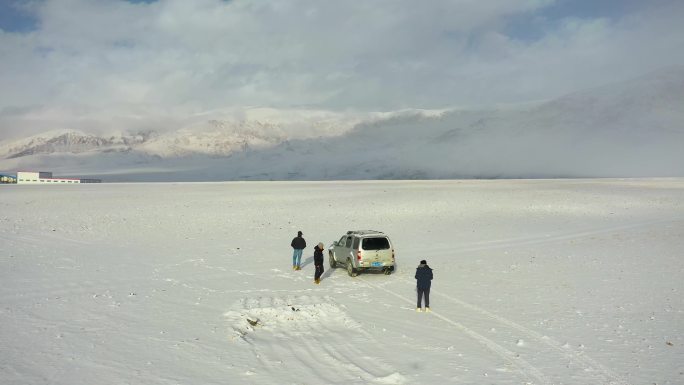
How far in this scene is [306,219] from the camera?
41.0 metres

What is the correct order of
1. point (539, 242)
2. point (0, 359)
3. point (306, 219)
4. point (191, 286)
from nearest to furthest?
point (0, 359), point (191, 286), point (539, 242), point (306, 219)

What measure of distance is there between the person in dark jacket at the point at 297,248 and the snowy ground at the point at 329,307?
2.55ft

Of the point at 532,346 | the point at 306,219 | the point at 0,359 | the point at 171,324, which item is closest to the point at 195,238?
the point at 306,219

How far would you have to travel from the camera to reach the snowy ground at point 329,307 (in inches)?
433

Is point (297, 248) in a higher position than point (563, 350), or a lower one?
higher

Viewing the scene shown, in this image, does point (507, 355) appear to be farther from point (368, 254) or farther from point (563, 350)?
point (368, 254)

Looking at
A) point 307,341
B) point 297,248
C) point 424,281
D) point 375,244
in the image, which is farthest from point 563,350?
point 297,248

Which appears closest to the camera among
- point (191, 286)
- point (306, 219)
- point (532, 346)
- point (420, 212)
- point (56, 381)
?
point (56, 381)

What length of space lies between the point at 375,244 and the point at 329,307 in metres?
6.57

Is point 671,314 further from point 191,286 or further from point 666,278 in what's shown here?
point 191,286

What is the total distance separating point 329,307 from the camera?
1584cm

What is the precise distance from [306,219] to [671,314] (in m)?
28.5

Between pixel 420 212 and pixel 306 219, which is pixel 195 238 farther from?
pixel 420 212

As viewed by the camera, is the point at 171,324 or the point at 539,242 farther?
the point at 539,242
